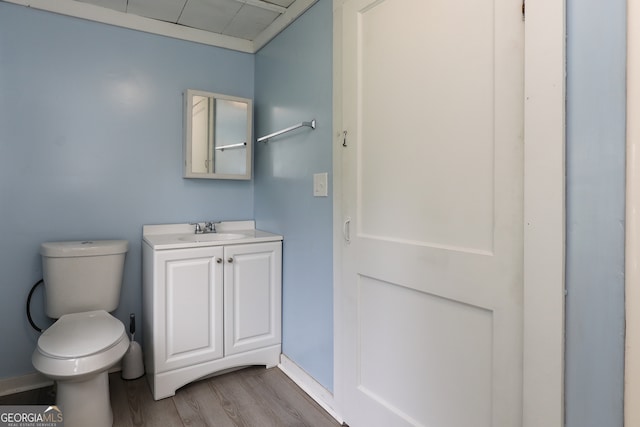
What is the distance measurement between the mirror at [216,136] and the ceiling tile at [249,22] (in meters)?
0.45

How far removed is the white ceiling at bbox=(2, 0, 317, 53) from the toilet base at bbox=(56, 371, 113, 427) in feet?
6.42

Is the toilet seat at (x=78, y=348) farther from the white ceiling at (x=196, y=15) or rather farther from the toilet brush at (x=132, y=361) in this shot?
the white ceiling at (x=196, y=15)

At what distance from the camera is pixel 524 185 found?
94 cm

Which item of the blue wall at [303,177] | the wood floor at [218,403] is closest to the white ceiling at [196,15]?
the blue wall at [303,177]

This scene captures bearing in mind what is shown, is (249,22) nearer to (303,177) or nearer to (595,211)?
(303,177)

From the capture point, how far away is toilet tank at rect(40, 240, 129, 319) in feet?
5.97

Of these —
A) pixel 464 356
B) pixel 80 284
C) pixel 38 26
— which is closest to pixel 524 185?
pixel 464 356

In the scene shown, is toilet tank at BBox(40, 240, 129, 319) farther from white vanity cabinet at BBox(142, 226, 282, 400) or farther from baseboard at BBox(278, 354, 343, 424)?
baseboard at BBox(278, 354, 343, 424)

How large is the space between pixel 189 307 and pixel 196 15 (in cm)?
173

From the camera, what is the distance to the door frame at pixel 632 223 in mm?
760

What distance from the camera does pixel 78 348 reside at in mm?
1452

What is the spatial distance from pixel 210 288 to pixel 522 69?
68.4 inches

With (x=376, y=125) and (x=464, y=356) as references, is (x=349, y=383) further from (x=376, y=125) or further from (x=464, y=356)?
(x=376, y=125)

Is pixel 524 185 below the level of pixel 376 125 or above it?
below
